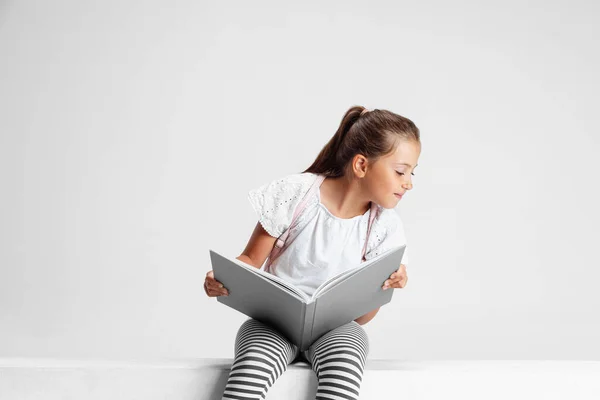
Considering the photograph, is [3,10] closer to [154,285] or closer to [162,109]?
[162,109]

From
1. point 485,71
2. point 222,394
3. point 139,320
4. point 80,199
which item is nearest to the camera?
point 222,394

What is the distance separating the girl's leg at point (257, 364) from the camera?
5.42 feet

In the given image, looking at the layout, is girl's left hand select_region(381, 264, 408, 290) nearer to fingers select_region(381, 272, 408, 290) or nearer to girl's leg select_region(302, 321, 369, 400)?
fingers select_region(381, 272, 408, 290)

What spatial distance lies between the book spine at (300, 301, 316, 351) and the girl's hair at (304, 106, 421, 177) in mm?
466

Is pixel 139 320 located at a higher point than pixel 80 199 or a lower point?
lower

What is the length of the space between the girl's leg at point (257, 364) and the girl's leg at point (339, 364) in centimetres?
8

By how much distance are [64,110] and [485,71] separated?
6.33 ft

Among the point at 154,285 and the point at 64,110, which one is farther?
the point at 64,110

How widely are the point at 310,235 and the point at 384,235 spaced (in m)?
0.20

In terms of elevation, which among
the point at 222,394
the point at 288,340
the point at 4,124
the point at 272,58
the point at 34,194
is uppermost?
the point at 272,58

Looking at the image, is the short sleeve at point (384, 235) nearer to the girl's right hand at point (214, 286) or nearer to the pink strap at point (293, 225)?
the pink strap at point (293, 225)

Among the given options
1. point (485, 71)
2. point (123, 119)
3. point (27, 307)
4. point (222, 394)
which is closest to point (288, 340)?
point (222, 394)

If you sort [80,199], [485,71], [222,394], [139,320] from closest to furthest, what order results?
1. [222,394]
2. [139,320]
3. [80,199]
4. [485,71]

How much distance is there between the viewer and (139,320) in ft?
10.1
